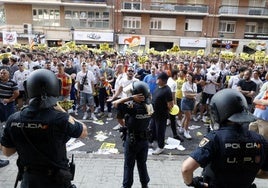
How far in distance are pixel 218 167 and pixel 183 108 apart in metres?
4.86

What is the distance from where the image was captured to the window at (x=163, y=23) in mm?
32562

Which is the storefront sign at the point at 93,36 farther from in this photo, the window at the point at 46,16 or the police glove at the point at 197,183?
the police glove at the point at 197,183

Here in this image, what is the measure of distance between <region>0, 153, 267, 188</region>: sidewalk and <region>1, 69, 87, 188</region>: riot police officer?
200 centimetres

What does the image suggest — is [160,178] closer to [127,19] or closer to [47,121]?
[47,121]

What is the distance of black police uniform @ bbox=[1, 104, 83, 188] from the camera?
2252 mm

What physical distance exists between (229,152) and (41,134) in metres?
1.57

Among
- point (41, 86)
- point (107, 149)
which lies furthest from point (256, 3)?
point (41, 86)

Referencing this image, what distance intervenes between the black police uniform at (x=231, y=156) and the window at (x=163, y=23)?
32.0 m

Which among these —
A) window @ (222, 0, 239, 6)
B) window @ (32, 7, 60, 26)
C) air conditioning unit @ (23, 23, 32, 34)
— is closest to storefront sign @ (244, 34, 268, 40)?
window @ (222, 0, 239, 6)

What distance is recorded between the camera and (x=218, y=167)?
1.98 metres

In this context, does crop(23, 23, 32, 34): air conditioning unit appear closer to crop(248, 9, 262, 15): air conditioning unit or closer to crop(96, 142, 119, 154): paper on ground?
crop(248, 9, 262, 15): air conditioning unit

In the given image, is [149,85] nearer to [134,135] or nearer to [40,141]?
[134,135]

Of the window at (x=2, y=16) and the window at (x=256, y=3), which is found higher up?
the window at (x=256, y=3)

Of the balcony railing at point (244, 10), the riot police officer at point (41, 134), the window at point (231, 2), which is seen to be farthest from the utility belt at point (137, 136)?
the window at point (231, 2)
